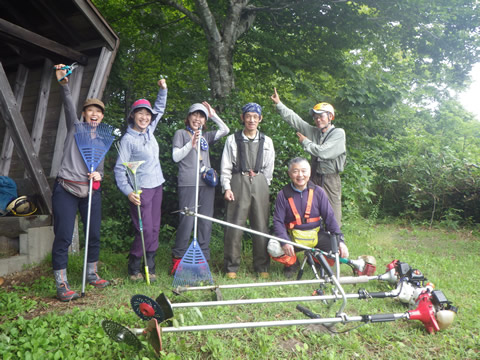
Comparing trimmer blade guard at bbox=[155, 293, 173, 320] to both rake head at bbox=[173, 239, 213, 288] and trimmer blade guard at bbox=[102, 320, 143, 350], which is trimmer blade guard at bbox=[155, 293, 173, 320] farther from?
rake head at bbox=[173, 239, 213, 288]

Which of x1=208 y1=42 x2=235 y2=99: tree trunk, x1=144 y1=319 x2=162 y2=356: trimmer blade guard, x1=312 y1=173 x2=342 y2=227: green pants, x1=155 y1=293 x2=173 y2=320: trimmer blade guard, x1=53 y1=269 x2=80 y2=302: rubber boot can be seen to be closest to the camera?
x1=144 y1=319 x2=162 y2=356: trimmer blade guard

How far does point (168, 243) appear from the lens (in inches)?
247

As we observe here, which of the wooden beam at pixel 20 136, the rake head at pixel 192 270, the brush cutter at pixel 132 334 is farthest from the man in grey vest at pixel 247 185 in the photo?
the wooden beam at pixel 20 136

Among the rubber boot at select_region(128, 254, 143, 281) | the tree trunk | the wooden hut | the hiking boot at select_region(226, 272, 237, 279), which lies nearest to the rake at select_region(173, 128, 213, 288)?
the hiking boot at select_region(226, 272, 237, 279)

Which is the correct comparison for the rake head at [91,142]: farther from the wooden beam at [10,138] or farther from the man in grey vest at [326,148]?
the wooden beam at [10,138]

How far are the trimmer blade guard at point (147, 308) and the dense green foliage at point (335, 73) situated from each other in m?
3.09

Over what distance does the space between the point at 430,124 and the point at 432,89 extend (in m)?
2.05

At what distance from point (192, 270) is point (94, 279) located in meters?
1.20

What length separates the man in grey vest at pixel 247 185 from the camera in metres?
4.70

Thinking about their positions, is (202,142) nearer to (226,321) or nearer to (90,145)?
(90,145)

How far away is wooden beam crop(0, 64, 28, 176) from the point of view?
6.49m

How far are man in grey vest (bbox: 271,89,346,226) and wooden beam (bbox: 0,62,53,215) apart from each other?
12.1 ft

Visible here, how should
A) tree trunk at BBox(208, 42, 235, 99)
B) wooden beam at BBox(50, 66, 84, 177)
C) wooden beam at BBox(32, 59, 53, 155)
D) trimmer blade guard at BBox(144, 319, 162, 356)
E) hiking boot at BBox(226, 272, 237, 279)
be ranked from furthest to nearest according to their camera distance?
1. tree trunk at BBox(208, 42, 235, 99)
2. wooden beam at BBox(32, 59, 53, 155)
3. wooden beam at BBox(50, 66, 84, 177)
4. hiking boot at BBox(226, 272, 237, 279)
5. trimmer blade guard at BBox(144, 319, 162, 356)

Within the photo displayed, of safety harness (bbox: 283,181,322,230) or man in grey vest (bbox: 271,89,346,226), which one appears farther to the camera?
man in grey vest (bbox: 271,89,346,226)
